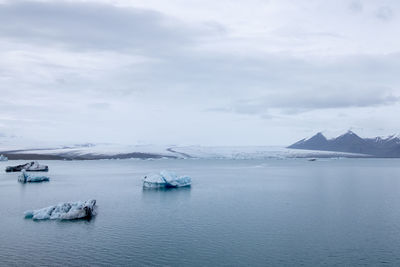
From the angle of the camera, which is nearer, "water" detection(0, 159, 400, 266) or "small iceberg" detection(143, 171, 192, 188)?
"water" detection(0, 159, 400, 266)

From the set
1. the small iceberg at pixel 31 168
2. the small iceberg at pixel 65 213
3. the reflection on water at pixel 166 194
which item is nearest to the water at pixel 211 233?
the small iceberg at pixel 65 213

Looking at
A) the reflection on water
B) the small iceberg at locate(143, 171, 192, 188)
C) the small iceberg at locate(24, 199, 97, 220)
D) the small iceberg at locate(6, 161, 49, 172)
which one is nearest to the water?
the small iceberg at locate(24, 199, 97, 220)

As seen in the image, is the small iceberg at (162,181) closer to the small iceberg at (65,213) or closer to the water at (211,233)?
the water at (211,233)

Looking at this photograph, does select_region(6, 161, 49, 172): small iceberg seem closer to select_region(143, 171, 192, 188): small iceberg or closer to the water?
select_region(143, 171, 192, 188): small iceberg

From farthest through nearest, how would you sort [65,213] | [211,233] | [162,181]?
[162,181]
[65,213]
[211,233]

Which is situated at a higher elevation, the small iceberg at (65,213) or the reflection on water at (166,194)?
the small iceberg at (65,213)

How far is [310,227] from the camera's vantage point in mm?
18625

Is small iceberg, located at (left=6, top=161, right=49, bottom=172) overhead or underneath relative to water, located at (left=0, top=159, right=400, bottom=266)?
overhead

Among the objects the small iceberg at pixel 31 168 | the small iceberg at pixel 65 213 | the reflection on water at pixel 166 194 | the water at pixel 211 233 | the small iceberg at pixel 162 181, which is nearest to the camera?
the water at pixel 211 233

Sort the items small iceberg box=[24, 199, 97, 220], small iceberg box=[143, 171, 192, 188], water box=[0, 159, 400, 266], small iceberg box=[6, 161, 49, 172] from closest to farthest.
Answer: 1. water box=[0, 159, 400, 266]
2. small iceberg box=[24, 199, 97, 220]
3. small iceberg box=[143, 171, 192, 188]
4. small iceberg box=[6, 161, 49, 172]

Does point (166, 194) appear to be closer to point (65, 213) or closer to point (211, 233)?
point (65, 213)

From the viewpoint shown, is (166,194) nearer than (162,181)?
Yes

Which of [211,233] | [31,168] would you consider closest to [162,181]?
[211,233]

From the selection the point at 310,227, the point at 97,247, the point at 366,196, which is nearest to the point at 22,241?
the point at 97,247
